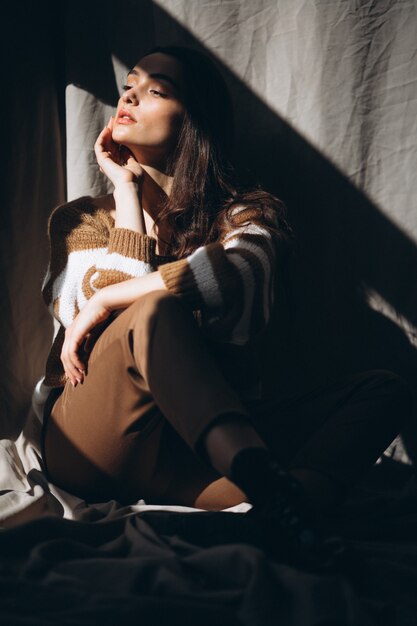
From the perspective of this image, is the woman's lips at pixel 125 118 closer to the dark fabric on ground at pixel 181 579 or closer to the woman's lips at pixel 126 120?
the woman's lips at pixel 126 120

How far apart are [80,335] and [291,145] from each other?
795mm

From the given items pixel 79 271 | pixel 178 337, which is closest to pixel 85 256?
pixel 79 271

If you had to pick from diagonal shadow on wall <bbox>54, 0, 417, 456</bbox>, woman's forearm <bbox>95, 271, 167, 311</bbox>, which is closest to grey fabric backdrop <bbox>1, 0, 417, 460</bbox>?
diagonal shadow on wall <bbox>54, 0, 417, 456</bbox>

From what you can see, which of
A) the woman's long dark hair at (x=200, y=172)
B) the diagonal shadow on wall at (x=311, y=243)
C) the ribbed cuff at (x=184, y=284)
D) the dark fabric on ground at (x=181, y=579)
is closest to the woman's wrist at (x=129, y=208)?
the woman's long dark hair at (x=200, y=172)

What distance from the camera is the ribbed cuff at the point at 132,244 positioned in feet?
5.04

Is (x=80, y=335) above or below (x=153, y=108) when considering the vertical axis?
below

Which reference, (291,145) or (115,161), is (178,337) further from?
(291,145)

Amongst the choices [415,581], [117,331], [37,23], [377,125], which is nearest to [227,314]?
[117,331]

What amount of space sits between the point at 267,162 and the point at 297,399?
2.12 feet

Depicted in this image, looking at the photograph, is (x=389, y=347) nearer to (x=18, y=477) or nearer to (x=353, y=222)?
(x=353, y=222)

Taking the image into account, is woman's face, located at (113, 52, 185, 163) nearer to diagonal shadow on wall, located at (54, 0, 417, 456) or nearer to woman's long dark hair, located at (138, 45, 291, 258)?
woman's long dark hair, located at (138, 45, 291, 258)

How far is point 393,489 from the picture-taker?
6.02 ft

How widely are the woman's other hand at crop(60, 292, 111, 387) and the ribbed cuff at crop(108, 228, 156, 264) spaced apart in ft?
0.41

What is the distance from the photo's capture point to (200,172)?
5.74 feet
